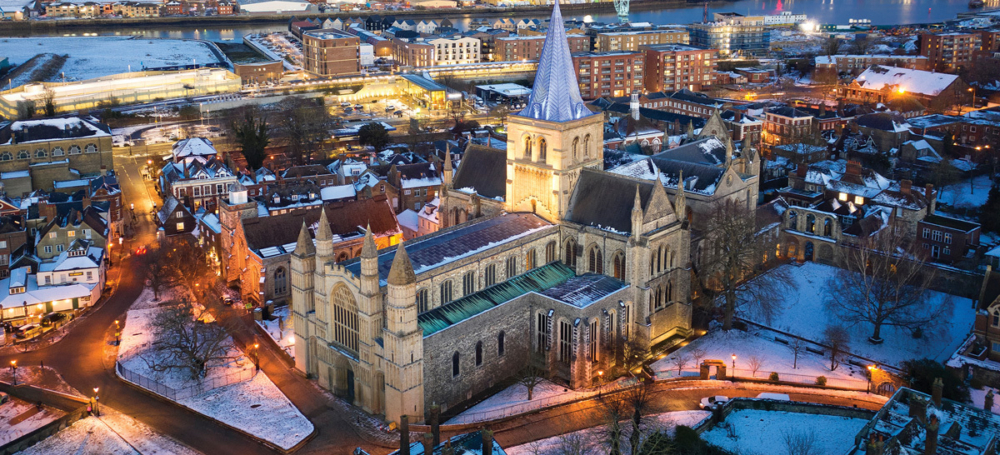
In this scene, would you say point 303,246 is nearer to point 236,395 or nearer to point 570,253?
point 236,395

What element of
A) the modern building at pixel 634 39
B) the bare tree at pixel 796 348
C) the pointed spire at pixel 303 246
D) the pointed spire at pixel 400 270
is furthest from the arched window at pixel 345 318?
the modern building at pixel 634 39

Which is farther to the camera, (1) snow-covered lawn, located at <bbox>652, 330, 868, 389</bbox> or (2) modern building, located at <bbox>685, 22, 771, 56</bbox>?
(2) modern building, located at <bbox>685, 22, 771, 56</bbox>

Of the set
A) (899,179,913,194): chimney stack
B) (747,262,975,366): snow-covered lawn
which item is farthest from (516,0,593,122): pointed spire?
(899,179,913,194): chimney stack

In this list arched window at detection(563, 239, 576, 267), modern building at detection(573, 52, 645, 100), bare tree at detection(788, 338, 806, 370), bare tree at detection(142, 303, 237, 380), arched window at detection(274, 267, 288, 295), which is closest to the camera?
bare tree at detection(142, 303, 237, 380)

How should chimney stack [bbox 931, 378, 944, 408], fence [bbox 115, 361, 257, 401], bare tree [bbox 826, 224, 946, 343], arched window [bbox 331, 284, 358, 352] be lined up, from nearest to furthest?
1. chimney stack [bbox 931, 378, 944, 408]
2. arched window [bbox 331, 284, 358, 352]
3. fence [bbox 115, 361, 257, 401]
4. bare tree [bbox 826, 224, 946, 343]

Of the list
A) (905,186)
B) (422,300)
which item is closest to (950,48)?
(905,186)

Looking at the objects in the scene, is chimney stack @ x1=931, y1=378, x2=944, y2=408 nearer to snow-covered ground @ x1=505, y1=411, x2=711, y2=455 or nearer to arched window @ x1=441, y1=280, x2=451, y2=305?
snow-covered ground @ x1=505, y1=411, x2=711, y2=455

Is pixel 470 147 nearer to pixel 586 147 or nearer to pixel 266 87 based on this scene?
pixel 586 147
